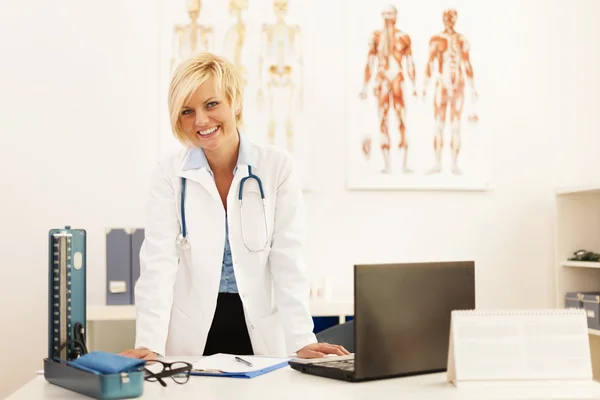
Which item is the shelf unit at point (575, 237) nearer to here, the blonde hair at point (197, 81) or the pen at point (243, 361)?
the blonde hair at point (197, 81)

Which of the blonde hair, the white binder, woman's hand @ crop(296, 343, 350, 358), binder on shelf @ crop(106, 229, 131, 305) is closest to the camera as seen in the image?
the white binder

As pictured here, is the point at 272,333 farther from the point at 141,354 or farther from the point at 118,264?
the point at 118,264

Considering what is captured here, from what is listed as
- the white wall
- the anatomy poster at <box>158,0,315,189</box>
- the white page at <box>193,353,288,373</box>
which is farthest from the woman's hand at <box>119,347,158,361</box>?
the anatomy poster at <box>158,0,315,189</box>

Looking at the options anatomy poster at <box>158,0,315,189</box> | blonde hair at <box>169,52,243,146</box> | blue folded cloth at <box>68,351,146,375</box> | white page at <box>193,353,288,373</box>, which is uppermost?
anatomy poster at <box>158,0,315,189</box>

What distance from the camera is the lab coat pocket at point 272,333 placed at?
216 cm

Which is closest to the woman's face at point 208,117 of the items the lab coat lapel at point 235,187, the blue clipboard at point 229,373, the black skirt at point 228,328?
the lab coat lapel at point 235,187

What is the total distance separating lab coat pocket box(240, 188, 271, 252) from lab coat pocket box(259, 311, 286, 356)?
214 mm

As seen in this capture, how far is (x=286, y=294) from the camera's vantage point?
2.15 meters

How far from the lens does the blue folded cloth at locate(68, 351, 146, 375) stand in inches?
53.9

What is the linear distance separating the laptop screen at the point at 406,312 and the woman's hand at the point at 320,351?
0.90 feet

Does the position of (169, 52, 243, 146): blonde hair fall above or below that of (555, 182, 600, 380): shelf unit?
above

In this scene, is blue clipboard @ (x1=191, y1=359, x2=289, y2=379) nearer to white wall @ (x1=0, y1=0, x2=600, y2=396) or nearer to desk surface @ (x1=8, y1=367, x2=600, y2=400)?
desk surface @ (x1=8, y1=367, x2=600, y2=400)

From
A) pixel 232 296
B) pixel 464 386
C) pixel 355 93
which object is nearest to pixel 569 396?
pixel 464 386

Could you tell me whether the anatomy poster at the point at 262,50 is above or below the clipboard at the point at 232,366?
above
